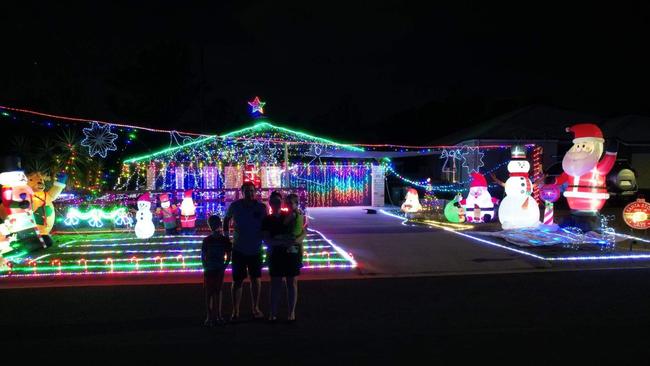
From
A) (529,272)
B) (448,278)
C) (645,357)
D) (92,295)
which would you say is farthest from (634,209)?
(92,295)

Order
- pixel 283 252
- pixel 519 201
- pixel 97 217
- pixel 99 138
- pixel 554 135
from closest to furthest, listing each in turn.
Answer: pixel 283 252 < pixel 519 201 < pixel 97 217 < pixel 99 138 < pixel 554 135

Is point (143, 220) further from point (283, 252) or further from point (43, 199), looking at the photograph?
point (283, 252)

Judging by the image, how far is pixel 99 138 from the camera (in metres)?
14.9

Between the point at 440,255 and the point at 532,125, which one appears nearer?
the point at 440,255

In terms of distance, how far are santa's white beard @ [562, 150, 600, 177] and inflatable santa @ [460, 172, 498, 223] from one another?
10.7ft

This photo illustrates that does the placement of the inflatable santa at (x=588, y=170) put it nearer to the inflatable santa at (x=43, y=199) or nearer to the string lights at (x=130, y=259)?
the string lights at (x=130, y=259)

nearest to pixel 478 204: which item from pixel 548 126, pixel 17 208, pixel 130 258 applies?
pixel 130 258

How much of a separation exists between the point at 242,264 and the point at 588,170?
30.6ft

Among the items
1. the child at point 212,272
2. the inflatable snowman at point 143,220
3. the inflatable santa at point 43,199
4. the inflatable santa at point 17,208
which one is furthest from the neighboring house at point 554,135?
the child at point 212,272

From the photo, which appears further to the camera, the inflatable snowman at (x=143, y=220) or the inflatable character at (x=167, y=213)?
the inflatable character at (x=167, y=213)

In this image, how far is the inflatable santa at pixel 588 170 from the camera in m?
12.7

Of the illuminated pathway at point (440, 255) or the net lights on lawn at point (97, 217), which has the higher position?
the net lights on lawn at point (97, 217)

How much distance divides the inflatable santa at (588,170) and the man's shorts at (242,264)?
29.8 ft

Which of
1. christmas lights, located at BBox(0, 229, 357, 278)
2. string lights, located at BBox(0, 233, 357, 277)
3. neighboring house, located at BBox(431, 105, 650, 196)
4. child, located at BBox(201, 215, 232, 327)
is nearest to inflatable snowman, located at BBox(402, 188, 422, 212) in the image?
christmas lights, located at BBox(0, 229, 357, 278)
